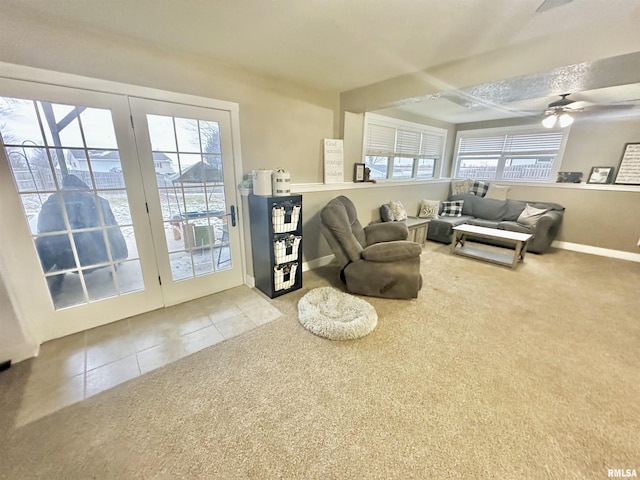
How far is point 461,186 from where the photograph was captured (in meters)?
5.49

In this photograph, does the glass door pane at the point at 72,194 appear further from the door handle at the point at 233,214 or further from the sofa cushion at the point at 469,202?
the sofa cushion at the point at 469,202

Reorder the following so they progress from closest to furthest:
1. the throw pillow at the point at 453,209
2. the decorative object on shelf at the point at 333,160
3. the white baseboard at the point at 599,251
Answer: the decorative object on shelf at the point at 333,160, the white baseboard at the point at 599,251, the throw pillow at the point at 453,209

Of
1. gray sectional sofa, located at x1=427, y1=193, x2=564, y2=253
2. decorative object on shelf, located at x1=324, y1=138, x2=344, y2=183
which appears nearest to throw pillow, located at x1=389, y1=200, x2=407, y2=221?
gray sectional sofa, located at x1=427, y1=193, x2=564, y2=253

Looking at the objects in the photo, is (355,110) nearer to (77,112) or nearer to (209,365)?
(77,112)

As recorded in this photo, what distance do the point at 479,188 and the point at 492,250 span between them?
5.36ft

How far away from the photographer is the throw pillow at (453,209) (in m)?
5.04

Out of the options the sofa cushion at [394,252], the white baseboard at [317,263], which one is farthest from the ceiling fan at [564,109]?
the white baseboard at [317,263]

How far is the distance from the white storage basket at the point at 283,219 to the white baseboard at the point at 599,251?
482 cm

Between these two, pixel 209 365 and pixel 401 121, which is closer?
pixel 209 365

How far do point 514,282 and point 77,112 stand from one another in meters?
4.61

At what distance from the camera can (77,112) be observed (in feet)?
6.08

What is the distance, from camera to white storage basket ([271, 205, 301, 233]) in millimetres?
2500

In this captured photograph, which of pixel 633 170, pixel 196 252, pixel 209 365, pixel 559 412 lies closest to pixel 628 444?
pixel 559 412

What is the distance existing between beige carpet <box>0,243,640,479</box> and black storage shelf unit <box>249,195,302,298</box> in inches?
20.5
